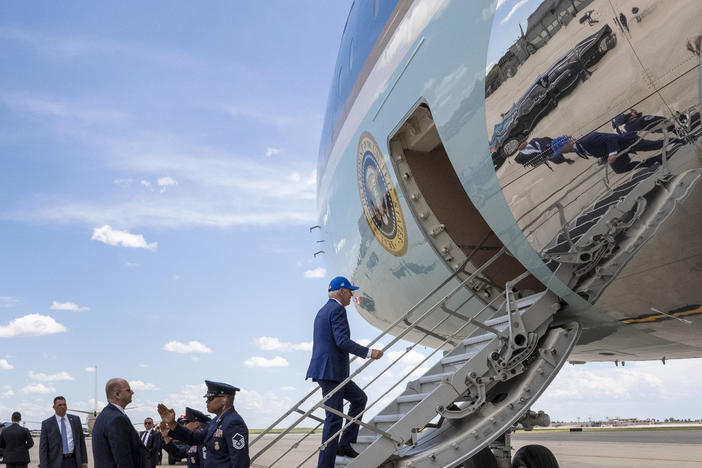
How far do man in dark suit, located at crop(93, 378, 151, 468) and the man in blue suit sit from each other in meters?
1.49

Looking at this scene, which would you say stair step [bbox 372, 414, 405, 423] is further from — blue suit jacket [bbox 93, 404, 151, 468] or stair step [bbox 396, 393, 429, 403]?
blue suit jacket [bbox 93, 404, 151, 468]

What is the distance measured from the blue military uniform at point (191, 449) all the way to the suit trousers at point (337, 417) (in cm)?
88

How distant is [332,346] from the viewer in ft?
17.5

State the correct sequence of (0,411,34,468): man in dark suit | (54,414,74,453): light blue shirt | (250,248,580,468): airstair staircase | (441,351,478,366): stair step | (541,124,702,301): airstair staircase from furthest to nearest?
(0,411,34,468): man in dark suit
(54,414,74,453): light blue shirt
(441,351,478,366): stair step
(250,248,580,468): airstair staircase
(541,124,702,301): airstair staircase

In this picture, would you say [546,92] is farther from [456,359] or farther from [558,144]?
[456,359]

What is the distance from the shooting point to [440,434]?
4.90 meters

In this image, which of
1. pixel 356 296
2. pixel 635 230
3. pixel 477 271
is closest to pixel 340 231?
pixel 356 296

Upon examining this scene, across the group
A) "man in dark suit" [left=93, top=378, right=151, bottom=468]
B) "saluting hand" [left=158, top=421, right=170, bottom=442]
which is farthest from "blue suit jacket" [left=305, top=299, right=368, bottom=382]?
"man in dark suit" [left=93, top=378, right=151, bottom=468]

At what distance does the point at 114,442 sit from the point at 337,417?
176cm

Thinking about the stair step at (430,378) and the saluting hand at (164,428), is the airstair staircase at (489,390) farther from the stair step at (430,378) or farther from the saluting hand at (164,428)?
the saluting hand at (164,428)

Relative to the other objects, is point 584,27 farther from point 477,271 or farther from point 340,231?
point 340,231

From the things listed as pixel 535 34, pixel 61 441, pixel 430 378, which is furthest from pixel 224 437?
pixel 61 441

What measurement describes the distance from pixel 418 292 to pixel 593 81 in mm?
2878

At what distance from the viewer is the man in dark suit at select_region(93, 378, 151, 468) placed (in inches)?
152
